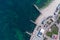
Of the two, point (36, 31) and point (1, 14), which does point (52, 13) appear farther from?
point (1, 14)

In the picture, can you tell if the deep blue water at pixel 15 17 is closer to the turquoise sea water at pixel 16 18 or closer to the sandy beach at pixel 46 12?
the turquoise sea water at pixel 16 18

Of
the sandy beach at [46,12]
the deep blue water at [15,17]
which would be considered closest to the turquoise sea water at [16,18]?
the deep blue water at [15,17]

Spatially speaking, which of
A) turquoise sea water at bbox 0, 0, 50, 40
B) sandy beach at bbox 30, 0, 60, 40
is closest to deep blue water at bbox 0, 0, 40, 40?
turquoise sea water at bbox 0, 0, 50, 40

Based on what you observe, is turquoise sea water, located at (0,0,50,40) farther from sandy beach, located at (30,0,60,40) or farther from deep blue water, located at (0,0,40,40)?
sandy beach, located at (30,0,60,40)

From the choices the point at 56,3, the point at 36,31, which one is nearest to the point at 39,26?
the point at 36,31

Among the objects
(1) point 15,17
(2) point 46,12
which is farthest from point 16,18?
(2) point 46,12

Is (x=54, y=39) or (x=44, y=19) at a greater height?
(x=44, y=19)
